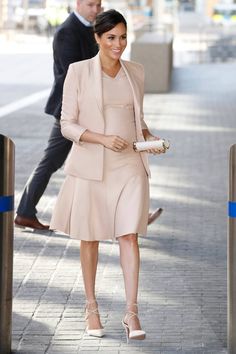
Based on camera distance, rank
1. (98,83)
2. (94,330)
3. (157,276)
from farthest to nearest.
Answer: (157,276) < (94,330) < (98,83)

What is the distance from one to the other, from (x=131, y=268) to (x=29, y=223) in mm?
3270

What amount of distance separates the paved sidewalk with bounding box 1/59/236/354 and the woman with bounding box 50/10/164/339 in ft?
0.97

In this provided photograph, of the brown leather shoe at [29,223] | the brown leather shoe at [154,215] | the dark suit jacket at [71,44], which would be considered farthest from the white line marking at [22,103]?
the dark suit jacket at [71,44]

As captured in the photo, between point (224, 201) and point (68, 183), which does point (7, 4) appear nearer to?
point (224, 201)

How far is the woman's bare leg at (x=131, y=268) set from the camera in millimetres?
6477

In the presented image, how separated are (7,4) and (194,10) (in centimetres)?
2034

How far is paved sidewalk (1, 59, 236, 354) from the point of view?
21.4ft

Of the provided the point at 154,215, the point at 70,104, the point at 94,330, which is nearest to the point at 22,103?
the point at 154,215

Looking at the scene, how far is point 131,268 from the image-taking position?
650cm

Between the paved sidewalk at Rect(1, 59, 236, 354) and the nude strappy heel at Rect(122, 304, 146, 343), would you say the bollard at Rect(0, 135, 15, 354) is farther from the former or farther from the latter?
the nude strappy heel at Rect(122, 304, 146, 343)

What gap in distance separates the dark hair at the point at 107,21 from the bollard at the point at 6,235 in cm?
87

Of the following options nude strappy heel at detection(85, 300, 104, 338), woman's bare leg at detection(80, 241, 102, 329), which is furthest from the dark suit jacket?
nude strappy heel at detection(85, 300, 104, 338)

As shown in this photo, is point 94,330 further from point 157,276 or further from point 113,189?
point 157,276

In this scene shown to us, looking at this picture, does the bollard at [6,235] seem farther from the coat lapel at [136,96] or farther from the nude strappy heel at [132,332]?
the coat lapel at [136,96]
